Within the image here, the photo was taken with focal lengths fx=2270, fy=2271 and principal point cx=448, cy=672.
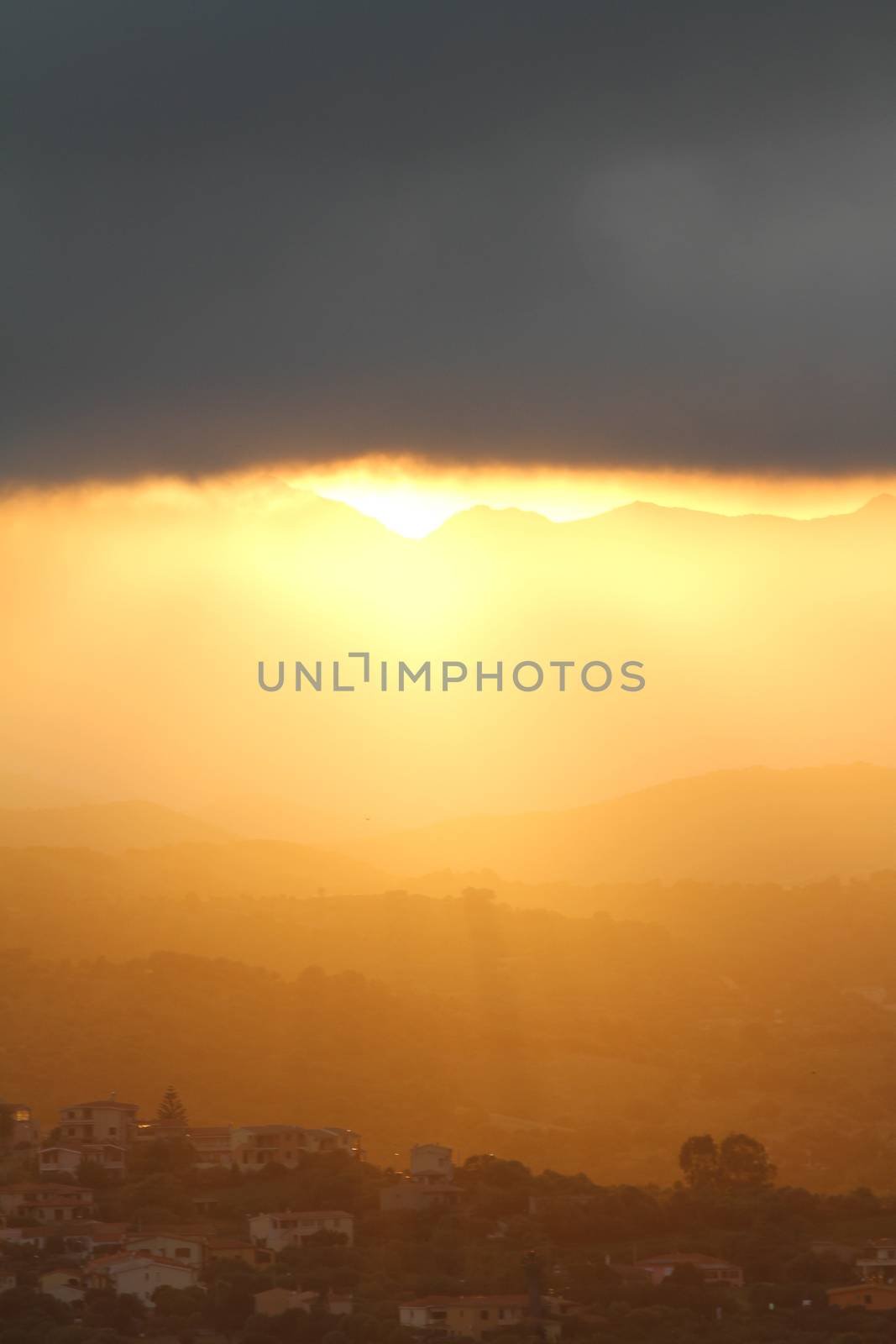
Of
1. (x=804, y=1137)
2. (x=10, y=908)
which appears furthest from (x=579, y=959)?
(x=804, y=1137)

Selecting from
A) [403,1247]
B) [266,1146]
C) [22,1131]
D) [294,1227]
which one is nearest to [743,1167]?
[266,1146]

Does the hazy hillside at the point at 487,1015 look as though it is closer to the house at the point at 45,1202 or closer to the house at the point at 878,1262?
the house at the point at 45,1202

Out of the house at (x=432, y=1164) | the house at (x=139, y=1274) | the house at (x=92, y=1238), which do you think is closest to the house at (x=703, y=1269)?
the house at (x=139, y=1274)

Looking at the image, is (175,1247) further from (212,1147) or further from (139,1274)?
(212,1147)

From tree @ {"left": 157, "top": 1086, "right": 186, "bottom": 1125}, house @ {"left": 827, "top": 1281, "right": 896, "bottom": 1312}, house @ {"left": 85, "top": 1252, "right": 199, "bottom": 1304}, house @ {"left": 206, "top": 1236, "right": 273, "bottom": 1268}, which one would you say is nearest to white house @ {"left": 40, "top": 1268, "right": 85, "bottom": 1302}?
house @ {"left": 85, "top": 1252, "right": 199, "bottom": 1304}

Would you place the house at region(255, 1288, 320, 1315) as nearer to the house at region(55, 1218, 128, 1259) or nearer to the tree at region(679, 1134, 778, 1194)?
the house at region(55, 1218, 128, 1259)

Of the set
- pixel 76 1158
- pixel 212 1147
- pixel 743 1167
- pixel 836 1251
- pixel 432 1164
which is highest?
pixel 212 1147
